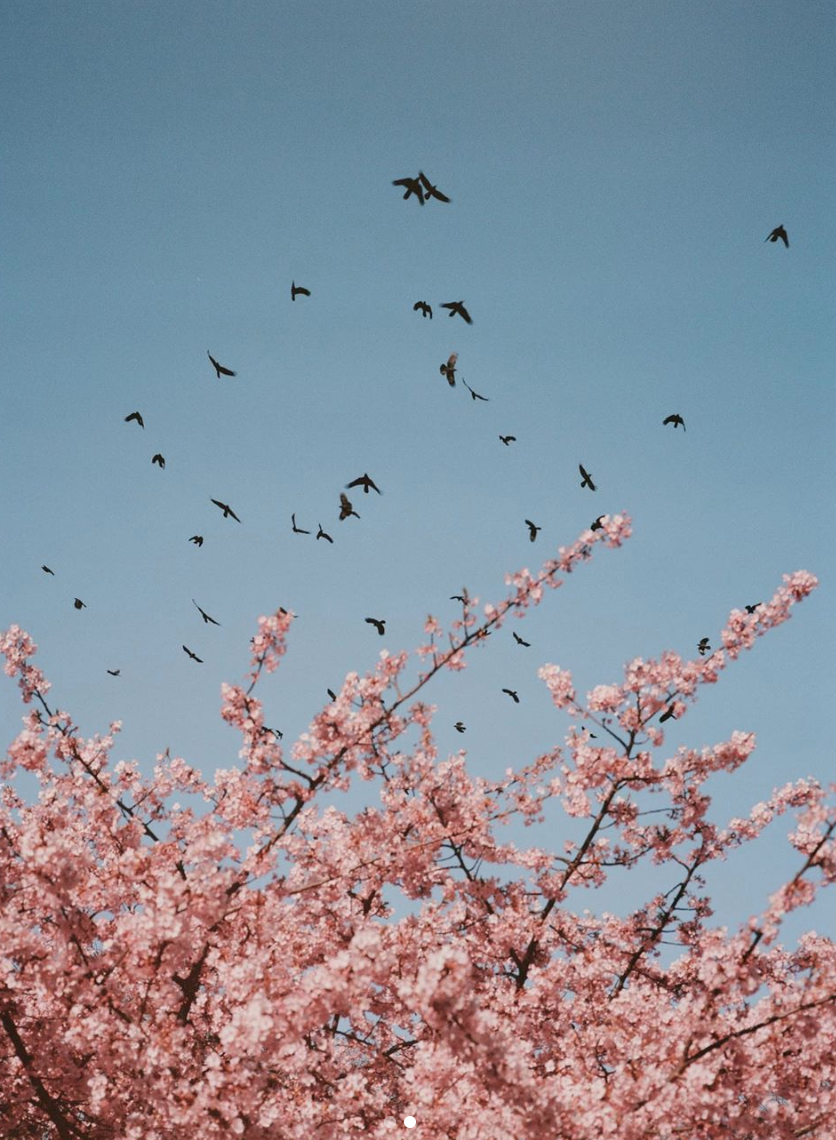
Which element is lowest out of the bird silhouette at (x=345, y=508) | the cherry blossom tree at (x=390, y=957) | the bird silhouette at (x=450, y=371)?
the cherry blossom tree at (x=390, y=957)

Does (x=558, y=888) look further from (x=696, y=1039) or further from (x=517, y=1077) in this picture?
(x=517, y=1077)

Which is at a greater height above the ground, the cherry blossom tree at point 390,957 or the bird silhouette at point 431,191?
the bird silhouette at point 431,191

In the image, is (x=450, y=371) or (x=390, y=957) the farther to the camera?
(x=450, y=371)

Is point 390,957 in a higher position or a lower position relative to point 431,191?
lower

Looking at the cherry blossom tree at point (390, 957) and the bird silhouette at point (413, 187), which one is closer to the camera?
the cherry blossom tree at point (390, 957)

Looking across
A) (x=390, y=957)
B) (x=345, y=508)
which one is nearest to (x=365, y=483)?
(x=345, y=508)

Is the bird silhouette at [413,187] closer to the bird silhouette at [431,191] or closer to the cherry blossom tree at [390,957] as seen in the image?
the bird silhouette at [431,191]

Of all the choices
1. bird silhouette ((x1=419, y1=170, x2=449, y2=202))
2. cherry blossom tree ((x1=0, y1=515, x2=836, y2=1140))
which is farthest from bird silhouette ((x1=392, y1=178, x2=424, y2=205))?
cherry blossom tree ((x1=0, y1=515, x2=836, y2=1140))

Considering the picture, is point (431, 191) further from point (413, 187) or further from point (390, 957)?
point (390, 957)

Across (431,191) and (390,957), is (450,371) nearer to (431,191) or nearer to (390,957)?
(431,191)

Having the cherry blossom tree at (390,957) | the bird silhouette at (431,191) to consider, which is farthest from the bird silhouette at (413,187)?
the cherry blossom tree at (390,957)

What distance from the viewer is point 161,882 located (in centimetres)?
579

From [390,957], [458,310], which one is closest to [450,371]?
[458,310]

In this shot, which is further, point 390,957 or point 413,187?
point 413,187
